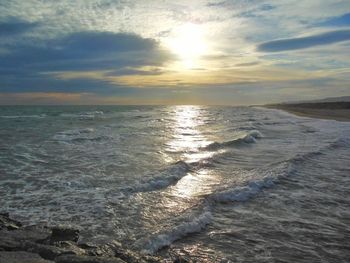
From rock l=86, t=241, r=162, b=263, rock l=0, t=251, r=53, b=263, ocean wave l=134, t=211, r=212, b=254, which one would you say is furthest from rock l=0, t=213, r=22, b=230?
ocean wave l=134, t=211, r=212, b=254

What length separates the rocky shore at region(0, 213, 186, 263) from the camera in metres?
5.73

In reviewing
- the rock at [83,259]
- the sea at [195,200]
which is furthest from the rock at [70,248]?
the sea at [195,200]

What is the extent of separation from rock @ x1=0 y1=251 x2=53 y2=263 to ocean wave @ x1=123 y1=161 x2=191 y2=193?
5988 millimetres

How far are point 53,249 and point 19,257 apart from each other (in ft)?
2.03

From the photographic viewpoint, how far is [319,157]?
61.9 ft

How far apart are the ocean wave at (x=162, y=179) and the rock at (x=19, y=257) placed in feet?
19.6

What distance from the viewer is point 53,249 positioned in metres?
6.15

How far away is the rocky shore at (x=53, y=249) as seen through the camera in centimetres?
573

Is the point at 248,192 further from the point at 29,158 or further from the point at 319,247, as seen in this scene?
the point at 29,158

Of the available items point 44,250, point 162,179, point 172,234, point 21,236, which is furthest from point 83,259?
point 162,179

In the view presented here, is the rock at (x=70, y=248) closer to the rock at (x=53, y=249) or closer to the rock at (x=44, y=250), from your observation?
the rock at (x=53, y=249)

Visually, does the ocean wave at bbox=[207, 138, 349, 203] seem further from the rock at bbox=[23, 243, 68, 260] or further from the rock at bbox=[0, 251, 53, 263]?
the rock at bbox=[0, 251, 53, 263]

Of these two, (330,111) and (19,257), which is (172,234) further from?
(330,111)

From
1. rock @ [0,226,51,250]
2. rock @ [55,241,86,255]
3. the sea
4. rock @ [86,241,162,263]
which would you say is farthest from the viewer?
the sea
